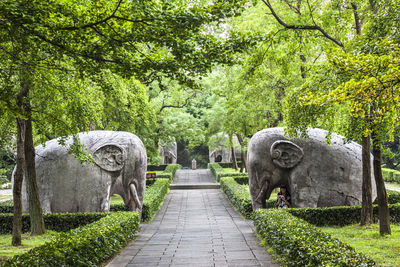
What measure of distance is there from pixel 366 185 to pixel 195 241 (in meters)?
4.24

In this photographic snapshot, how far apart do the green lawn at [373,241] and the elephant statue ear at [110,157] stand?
551 centimetres

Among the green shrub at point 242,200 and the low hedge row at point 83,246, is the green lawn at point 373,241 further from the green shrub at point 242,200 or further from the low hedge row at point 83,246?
the low hedge row at point 83,246

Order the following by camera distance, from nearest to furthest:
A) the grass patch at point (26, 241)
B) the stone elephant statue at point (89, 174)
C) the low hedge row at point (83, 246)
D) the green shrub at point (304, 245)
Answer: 1. the green shrub at point (304, 245)
2. the low hedge row at point (83, 246)
3. the grass patch at point (26, 241)
4. the stone elephant statue at point (89, 174)

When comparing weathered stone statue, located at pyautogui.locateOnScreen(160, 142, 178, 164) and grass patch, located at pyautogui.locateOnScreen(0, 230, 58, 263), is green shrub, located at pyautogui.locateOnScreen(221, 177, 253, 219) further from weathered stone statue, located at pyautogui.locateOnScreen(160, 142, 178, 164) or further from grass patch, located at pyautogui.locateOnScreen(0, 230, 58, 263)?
weathered stone statue, located at pyautogui.locateOnScreen(160, 142, 178, 164)

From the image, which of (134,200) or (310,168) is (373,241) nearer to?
(310,168)

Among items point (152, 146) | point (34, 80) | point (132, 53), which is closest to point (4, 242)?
point (34, 80)

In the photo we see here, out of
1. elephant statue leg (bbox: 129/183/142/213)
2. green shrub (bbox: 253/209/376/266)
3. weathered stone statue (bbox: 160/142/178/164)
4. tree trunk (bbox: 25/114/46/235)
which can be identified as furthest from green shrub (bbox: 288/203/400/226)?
weathered stone statue (bbox: 160/142/178/164)

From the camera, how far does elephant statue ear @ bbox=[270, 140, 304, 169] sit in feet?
32.5

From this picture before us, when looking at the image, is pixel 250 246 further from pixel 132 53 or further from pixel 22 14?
pixel 22 14

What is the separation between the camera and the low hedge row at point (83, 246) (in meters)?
4.76

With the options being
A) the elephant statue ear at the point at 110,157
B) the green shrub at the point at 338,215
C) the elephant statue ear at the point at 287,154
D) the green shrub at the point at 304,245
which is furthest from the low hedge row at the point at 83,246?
the green shrub at the point at 338,215

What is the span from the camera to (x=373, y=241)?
7.86 m

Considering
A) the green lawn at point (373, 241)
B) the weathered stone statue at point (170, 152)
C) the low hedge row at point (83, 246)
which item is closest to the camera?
the low hedge row at point (83, 246)

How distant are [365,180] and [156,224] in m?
6.36
